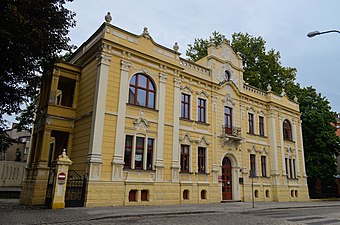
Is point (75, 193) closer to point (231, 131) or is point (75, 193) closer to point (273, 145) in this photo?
point (231, 131)

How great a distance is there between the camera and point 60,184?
45.8 feet

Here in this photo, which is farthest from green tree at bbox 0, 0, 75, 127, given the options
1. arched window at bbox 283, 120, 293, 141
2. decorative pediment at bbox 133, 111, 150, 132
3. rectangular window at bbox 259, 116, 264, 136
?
arched window at bbox 283, 120, 293, 141

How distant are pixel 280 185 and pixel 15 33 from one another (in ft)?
77.0

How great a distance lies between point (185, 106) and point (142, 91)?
13.1ft

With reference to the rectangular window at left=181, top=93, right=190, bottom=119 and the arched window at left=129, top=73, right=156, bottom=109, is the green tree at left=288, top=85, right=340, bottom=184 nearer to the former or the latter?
the rectangular window at left=181, top=93, right=190, bottom=119

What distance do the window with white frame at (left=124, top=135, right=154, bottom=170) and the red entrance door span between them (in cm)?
725

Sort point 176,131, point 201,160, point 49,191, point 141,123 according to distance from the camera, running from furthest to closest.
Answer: point 201,160 → point 176,131 → point 141,123 → point 49,191

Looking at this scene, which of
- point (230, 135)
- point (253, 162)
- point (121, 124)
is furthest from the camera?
point (253, 162)

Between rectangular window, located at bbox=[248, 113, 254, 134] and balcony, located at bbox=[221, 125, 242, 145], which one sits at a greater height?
Result: rectangular window, located at bbox=[248, 113, 254, 134]

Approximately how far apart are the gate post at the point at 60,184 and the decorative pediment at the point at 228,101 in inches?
541

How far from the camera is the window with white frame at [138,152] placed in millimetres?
16938

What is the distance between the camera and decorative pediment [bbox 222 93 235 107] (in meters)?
23.7

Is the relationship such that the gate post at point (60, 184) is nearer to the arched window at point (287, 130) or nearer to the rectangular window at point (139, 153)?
the rectangular window at point (139, 153)

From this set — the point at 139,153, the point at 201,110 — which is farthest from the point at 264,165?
the point at 139,153
